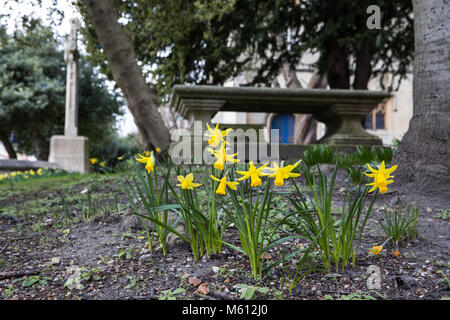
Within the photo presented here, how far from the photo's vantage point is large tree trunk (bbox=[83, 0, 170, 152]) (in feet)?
14.1

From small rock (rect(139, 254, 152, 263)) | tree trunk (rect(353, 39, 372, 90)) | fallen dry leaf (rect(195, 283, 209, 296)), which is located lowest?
fallen dry leaf (rect(195, 283, 209, 296))

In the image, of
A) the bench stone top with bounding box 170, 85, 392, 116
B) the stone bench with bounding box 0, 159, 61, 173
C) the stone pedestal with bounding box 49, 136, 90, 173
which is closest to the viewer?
the bench stone top with bounding box 170, 85, 392, 116

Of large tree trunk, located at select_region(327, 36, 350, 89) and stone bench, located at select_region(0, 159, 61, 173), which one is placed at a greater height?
large tree trunk, located at select_region(327, 36, 350, 89)

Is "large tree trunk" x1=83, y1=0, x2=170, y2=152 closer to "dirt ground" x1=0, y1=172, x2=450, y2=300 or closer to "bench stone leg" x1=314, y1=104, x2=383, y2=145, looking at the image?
"bench stone leg" x1=314, y1=104, x2=383, y2=145

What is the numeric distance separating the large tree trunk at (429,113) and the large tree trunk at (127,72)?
3.07 meters

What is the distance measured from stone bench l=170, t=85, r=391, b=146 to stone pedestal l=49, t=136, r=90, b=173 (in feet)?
19.5

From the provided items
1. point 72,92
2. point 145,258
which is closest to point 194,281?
point 145,258

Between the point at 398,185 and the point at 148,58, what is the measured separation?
23.3ft

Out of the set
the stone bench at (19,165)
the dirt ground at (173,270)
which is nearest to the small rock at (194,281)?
the dirt ground at (173,270)

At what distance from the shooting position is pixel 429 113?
2.71 m

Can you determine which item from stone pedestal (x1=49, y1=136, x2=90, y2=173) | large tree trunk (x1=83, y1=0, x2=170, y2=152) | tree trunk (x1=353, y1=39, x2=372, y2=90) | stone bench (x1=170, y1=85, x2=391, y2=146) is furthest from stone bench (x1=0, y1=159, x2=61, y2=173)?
tree trunk (x1=353, y1=39, x2=372, y2=90)

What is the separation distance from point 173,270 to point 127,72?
3.45 metres

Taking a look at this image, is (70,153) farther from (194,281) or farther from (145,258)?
(194,281)
